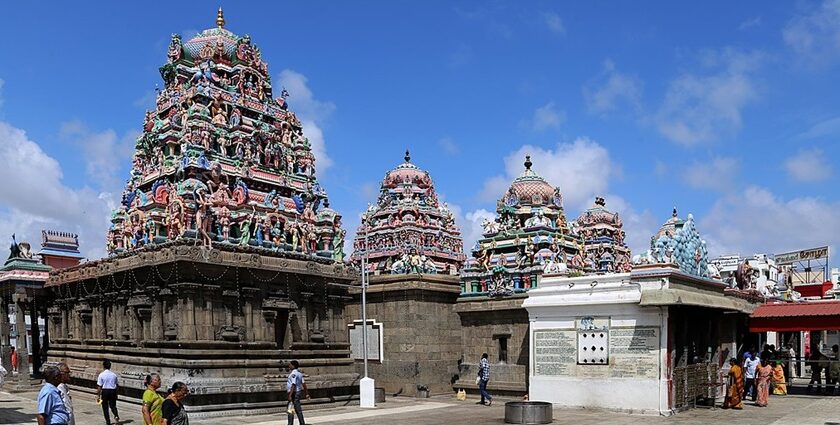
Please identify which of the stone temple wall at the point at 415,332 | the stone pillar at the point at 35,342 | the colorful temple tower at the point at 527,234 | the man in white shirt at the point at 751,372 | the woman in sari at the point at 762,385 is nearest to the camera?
the woman in sari at the point at 762,385

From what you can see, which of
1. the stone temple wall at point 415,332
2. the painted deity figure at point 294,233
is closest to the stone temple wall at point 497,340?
the stone temple wall at point 415,332

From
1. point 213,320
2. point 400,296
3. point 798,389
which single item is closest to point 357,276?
point 400,296

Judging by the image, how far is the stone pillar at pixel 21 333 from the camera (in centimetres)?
2962

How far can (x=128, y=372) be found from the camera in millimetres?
25547

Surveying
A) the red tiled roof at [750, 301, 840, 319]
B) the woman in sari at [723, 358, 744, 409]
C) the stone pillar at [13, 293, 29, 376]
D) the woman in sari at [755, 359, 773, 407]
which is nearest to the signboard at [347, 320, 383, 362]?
the stone pillar at [13, 293, 29, 376]

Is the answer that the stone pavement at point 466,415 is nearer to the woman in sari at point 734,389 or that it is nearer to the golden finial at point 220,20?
the woman in sari at point 734,389

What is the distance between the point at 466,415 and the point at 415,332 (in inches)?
330

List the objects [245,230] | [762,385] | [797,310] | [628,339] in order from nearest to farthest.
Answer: [628,339] → [762,385] → [797,310] → [245,230]

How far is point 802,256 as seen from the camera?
189 feet

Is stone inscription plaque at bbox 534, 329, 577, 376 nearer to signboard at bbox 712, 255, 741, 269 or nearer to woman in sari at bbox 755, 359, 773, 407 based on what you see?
woman in sari at bbox 755, 359, 773, 407

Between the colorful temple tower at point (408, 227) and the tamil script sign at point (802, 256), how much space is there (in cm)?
2760

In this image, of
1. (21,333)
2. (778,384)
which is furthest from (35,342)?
(778,384)

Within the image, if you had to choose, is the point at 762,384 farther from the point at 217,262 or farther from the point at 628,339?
the point at 217,262

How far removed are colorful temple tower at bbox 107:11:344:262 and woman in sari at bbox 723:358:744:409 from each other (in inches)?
654
